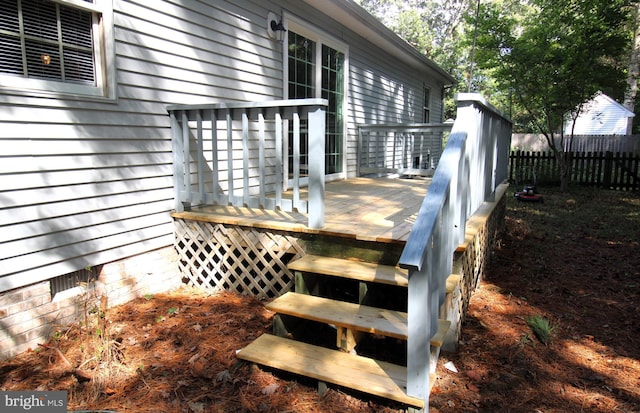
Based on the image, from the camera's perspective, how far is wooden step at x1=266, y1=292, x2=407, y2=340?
2.21 meters

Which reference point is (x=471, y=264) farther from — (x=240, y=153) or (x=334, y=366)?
(x=240, y=153)

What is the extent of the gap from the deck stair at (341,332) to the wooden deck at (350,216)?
9.0 inches

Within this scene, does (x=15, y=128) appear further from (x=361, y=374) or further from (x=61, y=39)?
(x=361, y=374)

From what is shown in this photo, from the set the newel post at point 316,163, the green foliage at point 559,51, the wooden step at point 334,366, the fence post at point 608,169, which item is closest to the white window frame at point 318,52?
the newel post at point 316,163

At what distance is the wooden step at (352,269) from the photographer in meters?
2.51

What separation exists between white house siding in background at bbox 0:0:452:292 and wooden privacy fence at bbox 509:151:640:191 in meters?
9.41

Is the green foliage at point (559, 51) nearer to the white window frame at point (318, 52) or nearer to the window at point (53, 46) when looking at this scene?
the white window frame at point (318, 52)

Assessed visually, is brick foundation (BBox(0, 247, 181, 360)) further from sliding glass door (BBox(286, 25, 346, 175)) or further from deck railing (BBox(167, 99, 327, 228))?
sliding glass door (BBox(286, 25, 346, 175))

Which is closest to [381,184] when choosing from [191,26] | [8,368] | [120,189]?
[191,26]

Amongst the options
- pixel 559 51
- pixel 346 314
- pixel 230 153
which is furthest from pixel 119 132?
pixel 559 51

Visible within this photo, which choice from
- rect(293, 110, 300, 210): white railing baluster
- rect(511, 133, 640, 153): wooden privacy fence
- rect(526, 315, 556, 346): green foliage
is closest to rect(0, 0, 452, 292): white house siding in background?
rect(293, 110, 300, 210): white railing baluster

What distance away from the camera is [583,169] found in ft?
38.9

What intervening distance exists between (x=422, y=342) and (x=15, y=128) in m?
2.62

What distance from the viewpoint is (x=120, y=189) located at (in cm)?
326
